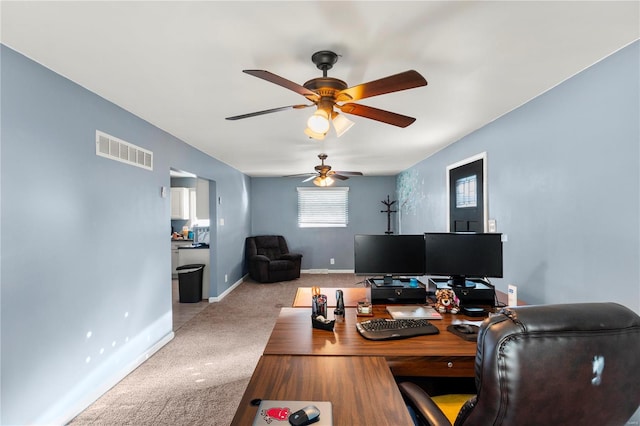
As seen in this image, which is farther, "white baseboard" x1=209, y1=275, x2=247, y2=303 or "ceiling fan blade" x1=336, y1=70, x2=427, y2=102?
"white baseboard" x1=209, y1=275, x2=247, y2=303

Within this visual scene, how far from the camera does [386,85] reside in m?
1.56

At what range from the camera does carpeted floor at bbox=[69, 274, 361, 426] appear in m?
2.20

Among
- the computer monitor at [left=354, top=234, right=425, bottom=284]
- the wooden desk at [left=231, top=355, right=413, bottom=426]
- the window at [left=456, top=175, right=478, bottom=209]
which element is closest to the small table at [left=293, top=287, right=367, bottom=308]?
the computer monitor at [left=354, top=234, right=425, bottom=284]

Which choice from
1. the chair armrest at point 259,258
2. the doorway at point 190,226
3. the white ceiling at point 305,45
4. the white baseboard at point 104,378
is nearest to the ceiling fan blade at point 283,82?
the white ceiling at point 305,45

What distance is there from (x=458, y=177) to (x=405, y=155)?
1178 millimetres

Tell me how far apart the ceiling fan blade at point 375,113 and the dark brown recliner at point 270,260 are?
486cm

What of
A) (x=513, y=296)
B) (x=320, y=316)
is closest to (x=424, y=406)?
(x=320, y=316)

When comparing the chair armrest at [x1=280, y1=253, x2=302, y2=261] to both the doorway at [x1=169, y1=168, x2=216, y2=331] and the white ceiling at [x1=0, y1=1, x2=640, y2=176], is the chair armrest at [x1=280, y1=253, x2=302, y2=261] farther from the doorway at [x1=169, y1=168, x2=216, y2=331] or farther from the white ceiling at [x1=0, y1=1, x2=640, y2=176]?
the white ceiling at [x1=0, y1=1, x2=640, y2=176]

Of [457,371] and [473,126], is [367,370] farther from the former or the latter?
[473,126]

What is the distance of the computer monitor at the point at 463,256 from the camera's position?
2193 mm

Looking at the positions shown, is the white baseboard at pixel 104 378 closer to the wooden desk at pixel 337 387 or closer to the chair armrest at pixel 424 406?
the wooden desk at pixel 337 387

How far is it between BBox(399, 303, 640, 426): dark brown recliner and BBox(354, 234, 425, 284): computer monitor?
4.70 ft

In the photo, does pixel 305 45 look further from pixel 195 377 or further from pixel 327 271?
pixel 327 271

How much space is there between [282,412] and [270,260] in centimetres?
569
